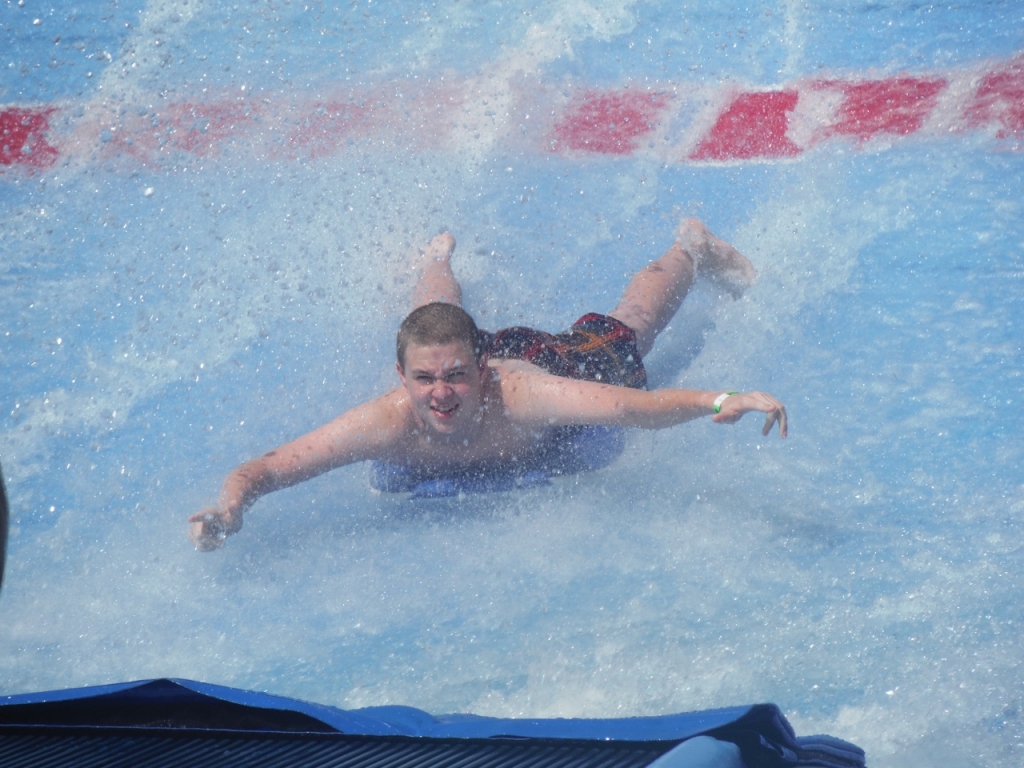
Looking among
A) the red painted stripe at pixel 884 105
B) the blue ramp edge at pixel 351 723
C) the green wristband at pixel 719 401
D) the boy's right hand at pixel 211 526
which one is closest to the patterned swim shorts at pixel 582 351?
the green wristband at pixel 719 401

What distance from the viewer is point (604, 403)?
8.07 ft

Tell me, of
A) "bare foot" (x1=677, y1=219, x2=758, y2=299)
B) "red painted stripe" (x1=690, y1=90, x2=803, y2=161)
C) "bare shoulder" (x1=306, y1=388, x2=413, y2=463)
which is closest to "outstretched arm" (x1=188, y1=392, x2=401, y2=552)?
"bare shoulder" (x1=306, y1=388, x2=413, y2=463)

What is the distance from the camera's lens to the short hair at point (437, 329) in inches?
94.2

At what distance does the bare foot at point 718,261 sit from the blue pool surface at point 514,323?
0.06 meters

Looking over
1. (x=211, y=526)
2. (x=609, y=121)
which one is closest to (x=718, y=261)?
(x=609, y=121)

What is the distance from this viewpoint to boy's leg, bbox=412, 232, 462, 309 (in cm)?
321

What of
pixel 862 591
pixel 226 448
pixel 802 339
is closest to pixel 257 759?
pixel 862 591

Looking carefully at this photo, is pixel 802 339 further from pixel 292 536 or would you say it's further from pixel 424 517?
pixel 292 536

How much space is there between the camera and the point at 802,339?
3.24 metres

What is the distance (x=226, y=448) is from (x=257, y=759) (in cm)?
175

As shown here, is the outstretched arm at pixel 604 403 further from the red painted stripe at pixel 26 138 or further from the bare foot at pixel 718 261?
the red painted stripe at pixel 26 138

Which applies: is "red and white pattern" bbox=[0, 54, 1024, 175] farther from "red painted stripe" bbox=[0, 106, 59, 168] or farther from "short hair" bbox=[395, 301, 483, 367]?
"short hair" bbox=[395, 301, 483, 367]

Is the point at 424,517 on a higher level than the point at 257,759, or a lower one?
lower

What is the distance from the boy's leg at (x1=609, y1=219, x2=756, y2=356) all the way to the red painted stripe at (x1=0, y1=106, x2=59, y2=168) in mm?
2736
